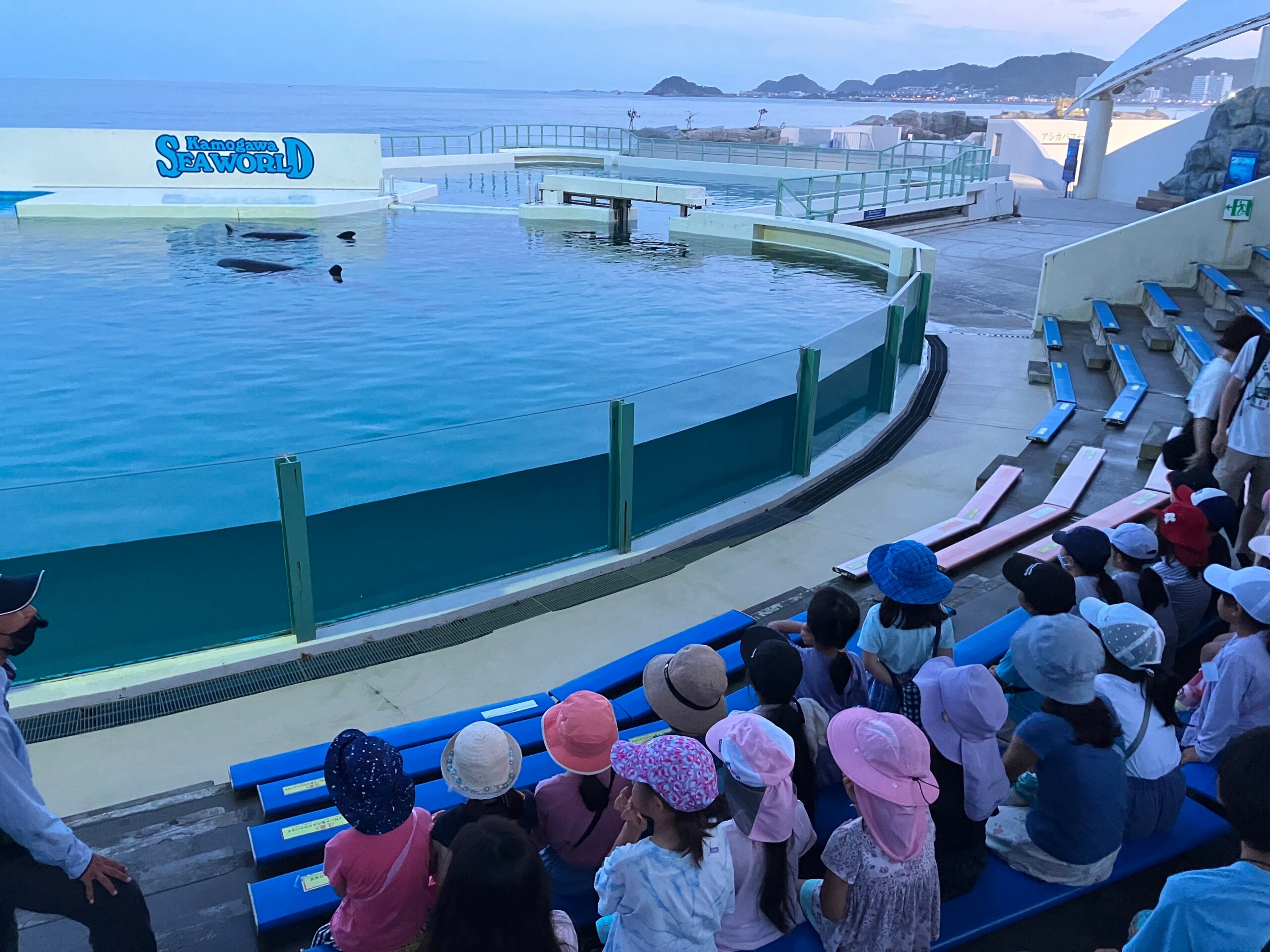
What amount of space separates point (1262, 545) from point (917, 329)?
742cm

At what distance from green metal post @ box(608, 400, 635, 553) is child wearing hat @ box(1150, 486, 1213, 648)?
9.93ft

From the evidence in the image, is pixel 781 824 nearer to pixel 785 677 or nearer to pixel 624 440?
pixel 785 677

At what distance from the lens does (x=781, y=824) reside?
103 inches

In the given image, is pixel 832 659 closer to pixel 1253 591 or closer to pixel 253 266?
pixel 1253 591

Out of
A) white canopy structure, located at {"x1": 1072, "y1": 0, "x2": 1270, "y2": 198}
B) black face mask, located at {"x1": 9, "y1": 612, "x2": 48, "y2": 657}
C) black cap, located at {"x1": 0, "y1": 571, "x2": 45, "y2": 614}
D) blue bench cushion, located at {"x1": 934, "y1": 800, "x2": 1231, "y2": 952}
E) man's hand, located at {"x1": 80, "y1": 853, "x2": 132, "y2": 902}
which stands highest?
white canopy structure, located at {"x1": 1072, "y1": 0, "x2": 1270, "y2": 198}

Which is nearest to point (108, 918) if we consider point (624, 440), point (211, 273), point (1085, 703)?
point (1085, 703)

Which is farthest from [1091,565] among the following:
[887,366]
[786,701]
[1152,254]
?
[1152,254]

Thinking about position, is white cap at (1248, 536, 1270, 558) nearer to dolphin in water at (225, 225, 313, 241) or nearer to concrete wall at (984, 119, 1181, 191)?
dolphin in water at (225, 225, 313, 241)

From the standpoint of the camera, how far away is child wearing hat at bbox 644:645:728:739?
3061mm

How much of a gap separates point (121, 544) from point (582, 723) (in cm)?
309

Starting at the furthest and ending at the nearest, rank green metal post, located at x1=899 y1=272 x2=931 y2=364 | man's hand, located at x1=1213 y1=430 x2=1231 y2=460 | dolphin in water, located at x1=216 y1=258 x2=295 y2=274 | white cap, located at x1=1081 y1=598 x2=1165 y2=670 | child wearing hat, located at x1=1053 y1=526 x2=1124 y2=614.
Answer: dolphin in water, located at x1=216 y1=258 x2=295 y2=274
green metal post, located at x1=899 y1=272 x2=931 y2=364
man's hand, located at x1=1213 y1=430 x2=1231 y2=460
child wearing hat, located at x1=1053 y1=526 x2=1124 y2=614
white cap, located at x1=1081 y1=598 x2=1165 y2=670

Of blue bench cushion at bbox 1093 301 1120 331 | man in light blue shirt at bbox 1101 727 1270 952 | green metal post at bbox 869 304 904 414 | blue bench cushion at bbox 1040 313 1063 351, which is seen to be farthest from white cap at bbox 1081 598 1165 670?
blue bench cushion at bbox 1093 301 1120 331

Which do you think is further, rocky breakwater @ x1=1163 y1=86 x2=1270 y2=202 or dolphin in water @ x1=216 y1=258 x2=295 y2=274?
rocky breakwater @ x1=1163 y1=86 x2=1270 y2=202

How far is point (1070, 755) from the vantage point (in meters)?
2.91
